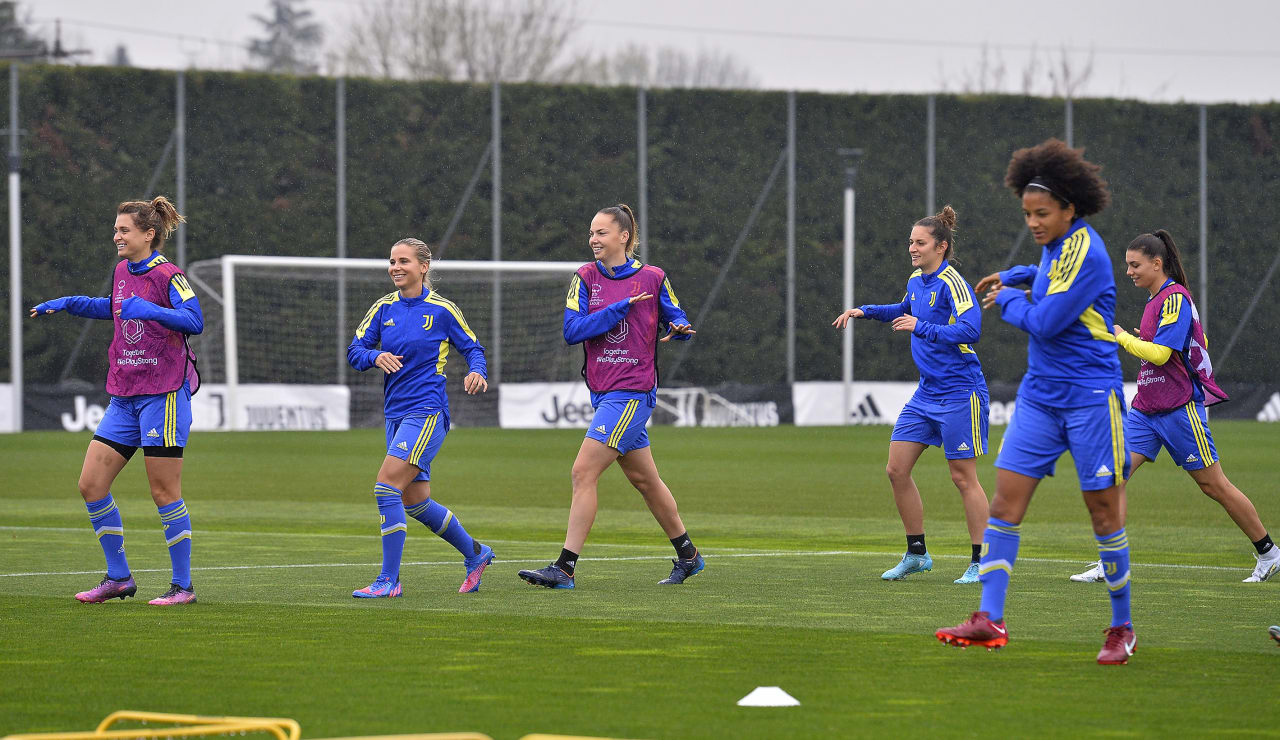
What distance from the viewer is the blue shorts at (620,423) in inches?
368

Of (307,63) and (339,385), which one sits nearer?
(339,385)

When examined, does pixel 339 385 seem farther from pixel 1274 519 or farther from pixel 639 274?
pixel 639 274

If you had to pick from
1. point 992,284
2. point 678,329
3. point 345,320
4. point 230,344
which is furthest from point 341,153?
point 992,284

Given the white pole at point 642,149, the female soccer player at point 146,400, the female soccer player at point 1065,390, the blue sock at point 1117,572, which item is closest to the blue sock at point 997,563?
the female soccer player at point 1065,390

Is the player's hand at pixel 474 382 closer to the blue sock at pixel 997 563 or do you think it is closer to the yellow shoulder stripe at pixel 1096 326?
the blue sock at pixel 997 563

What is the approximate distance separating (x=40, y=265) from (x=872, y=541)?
98.8 ft

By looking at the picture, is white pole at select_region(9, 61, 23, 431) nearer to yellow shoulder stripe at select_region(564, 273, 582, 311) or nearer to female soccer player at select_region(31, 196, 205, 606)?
female soccer player at select_region(31, 196, 205, 606)

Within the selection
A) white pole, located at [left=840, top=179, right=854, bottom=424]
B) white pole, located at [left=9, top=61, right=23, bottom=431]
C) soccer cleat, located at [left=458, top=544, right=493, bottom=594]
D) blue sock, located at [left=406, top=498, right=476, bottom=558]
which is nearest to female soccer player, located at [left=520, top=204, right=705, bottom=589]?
soccer cleat, located at [left=458, top=544, right=493, bottom=594]

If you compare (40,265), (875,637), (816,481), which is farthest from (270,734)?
(40,265)

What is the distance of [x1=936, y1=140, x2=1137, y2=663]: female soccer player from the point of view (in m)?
6.72

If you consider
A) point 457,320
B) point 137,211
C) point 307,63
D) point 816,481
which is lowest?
point 816,481

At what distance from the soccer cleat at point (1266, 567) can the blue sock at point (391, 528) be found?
500 centimetres

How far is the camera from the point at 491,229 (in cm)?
4234

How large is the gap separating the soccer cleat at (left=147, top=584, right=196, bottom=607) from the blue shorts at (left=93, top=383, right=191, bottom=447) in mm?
763
